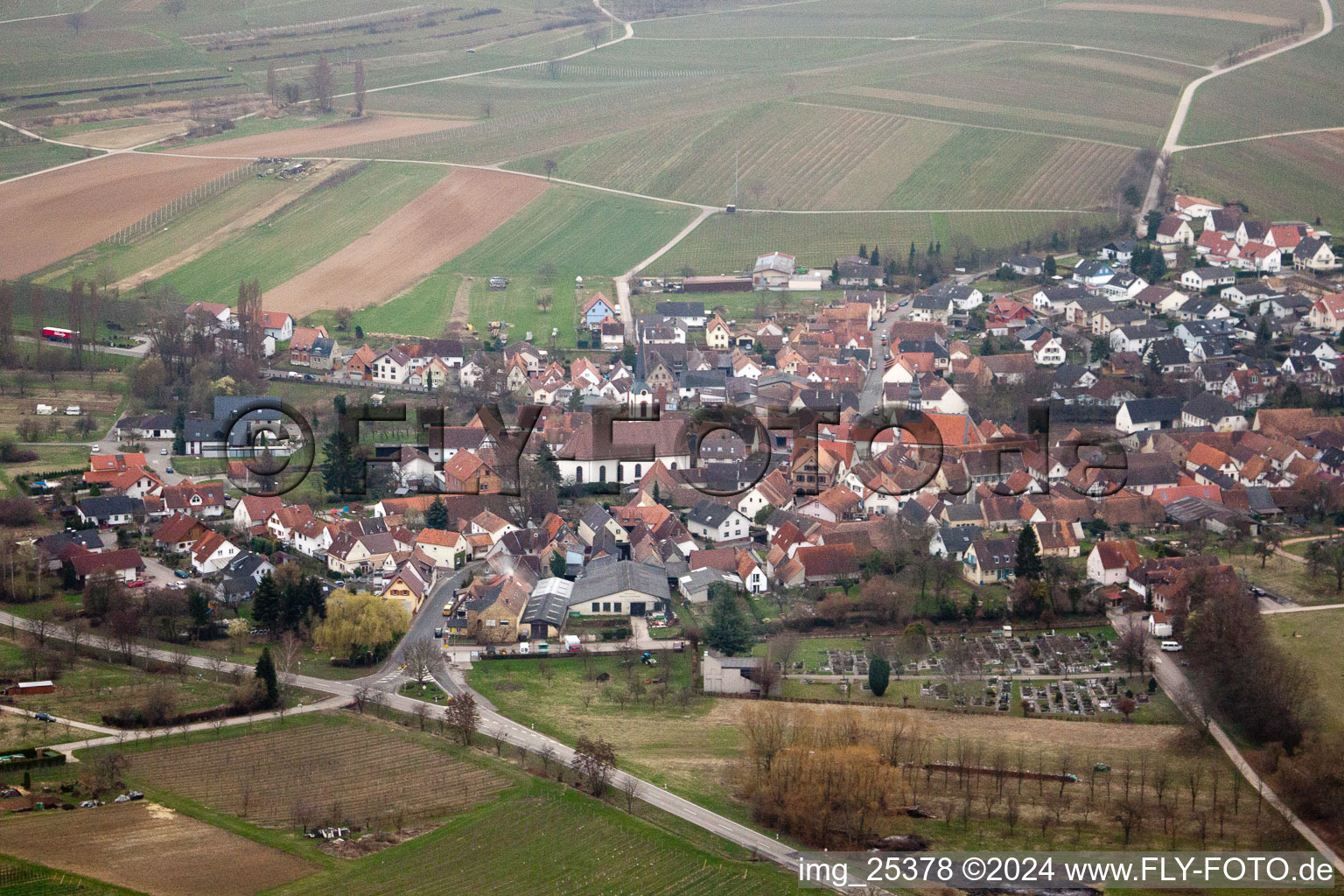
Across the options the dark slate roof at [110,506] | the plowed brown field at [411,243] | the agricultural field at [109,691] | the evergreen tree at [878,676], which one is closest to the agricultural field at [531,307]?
the plowed brown field at [411,243]

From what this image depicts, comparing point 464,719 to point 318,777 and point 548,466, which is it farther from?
point 548,466

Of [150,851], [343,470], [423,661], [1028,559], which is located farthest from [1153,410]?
[150,851]

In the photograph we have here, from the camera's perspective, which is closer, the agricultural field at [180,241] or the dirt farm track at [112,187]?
the agricultural field at [180,241]

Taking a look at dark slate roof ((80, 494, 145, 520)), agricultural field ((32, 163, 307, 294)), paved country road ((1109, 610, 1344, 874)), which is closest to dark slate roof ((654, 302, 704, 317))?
agricultural field ((32, 163, 307, 294))

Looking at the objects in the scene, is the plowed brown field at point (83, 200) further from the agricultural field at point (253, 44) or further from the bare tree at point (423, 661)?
the bare tree at point (423, 661)

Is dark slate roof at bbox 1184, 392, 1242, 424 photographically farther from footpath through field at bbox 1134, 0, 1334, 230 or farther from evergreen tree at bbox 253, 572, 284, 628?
evergreen tree at bbox 253, 572, 284, 628

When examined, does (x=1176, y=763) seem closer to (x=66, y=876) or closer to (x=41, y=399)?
(x=66, y=876)
